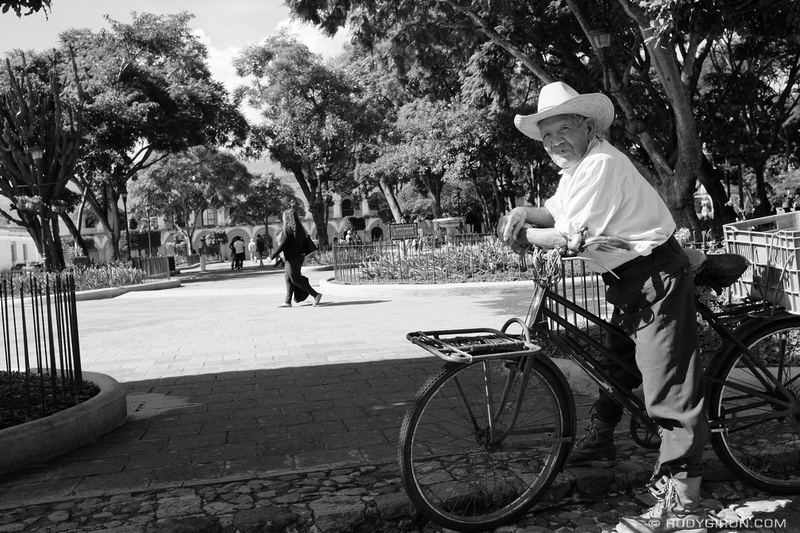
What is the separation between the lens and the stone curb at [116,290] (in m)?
18.4

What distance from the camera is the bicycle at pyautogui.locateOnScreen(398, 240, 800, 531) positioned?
3062 mm

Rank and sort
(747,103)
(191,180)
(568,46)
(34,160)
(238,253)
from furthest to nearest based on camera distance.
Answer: (191,180), (238,253), (747,103), (34,160), (568,46)

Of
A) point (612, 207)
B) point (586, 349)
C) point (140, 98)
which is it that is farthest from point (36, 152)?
point (612, 207)

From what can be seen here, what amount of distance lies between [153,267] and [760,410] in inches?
915

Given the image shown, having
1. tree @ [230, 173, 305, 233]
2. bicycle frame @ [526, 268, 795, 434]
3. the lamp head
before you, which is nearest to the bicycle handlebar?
bicycle frame @ [526, 268, 795, 434]

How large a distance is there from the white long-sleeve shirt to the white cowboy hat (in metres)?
0.16

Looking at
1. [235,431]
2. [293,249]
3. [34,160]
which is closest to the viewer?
[235,431]

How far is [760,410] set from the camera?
3475 mm

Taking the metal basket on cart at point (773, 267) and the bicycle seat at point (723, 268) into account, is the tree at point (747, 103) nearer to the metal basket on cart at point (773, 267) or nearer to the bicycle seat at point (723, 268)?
the metal basket on cart at point (773, 267)

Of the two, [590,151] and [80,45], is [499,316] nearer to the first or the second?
[590,151]

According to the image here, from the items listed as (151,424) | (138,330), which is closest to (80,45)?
(138,330)

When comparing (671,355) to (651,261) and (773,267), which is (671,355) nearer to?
(651,261)

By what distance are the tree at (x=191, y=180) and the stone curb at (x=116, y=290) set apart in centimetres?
2107

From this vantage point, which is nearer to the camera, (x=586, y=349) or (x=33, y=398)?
(x=586, y=349)
